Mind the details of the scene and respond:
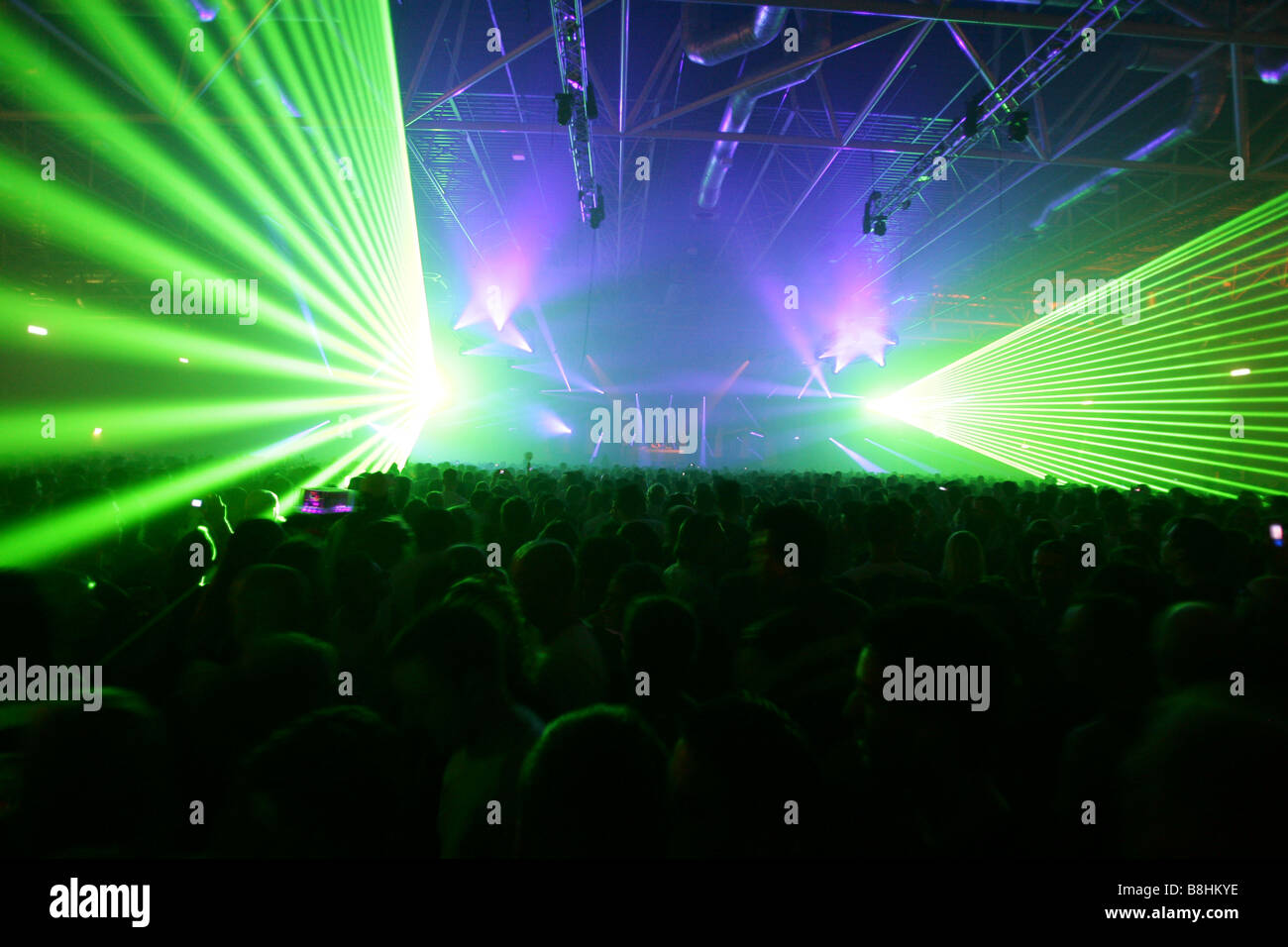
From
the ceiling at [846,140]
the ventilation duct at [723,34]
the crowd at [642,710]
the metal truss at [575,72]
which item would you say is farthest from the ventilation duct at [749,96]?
the crowd at [642,710]

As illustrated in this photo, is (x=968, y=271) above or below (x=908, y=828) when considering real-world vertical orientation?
above

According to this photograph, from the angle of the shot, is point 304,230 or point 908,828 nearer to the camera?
point 908,828

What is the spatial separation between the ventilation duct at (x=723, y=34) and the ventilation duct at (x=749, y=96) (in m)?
0.40

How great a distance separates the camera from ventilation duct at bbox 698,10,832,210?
7.01 meters

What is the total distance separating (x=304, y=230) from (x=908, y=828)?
13.9 meters

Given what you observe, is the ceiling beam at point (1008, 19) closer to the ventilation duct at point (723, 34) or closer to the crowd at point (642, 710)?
the ventilation duct at point (723, 34)

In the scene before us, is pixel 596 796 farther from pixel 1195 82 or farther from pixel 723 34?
pixel 1195 82

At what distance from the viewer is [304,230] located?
38.9 feet

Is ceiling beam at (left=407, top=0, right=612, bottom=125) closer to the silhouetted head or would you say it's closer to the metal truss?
the metal truss

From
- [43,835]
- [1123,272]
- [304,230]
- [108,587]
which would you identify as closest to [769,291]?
[1123,272]

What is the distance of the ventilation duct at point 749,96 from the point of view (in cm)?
701
